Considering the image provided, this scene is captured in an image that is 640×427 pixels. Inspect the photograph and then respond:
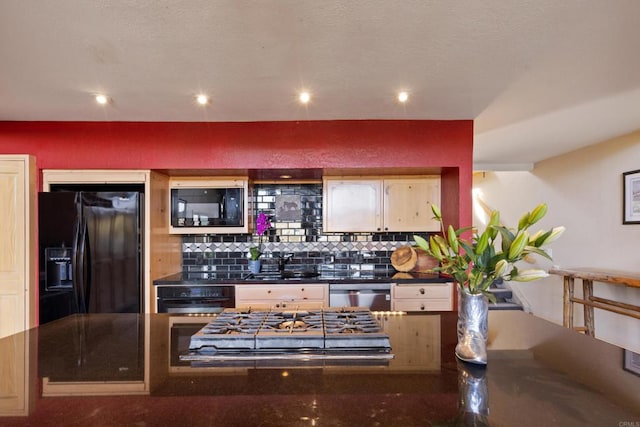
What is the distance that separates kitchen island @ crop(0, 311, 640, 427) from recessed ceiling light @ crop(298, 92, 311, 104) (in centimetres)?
184

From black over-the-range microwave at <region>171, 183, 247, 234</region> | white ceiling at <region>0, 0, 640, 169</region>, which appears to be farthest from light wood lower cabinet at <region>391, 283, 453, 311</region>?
black over-the-range microwave at <region>171, 183, 247, 234</region>

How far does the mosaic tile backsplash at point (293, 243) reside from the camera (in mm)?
3793

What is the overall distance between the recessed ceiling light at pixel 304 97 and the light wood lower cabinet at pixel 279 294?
1.64 m

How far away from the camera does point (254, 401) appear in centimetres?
85

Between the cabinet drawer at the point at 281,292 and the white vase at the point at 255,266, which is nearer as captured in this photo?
the cabinet drawer at the point at 281,292

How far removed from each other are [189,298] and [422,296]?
2191mm

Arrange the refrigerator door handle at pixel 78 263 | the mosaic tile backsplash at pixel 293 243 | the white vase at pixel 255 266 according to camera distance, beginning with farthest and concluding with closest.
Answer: the mosaic tile backsplash at pixel 293 243 → the white vase at pixel 255 266 → the refrigerator door handle at pixel 78 263

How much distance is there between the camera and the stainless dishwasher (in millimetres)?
3139

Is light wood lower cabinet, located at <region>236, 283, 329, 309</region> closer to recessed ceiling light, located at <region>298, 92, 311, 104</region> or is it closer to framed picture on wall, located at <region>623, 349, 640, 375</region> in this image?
recessed ceiling light, located at <region>298, 92, 311, 104</region>

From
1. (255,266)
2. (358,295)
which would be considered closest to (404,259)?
(358,295)

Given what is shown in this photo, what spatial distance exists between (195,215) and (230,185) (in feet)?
1.56

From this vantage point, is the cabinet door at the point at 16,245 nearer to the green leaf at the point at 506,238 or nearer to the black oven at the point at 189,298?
the black oven at the point at 189,298

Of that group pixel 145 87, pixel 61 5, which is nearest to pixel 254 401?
pixel 61 5

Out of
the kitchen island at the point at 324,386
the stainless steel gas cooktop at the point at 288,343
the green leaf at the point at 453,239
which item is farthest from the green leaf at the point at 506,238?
the stainless steel gas cooktop at the point at 288,343
